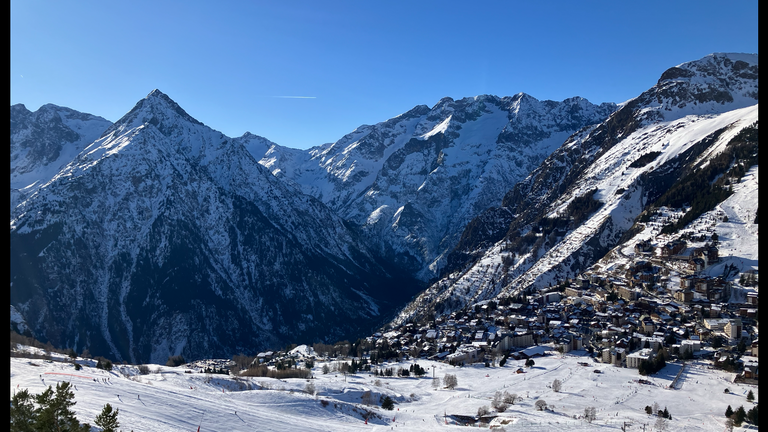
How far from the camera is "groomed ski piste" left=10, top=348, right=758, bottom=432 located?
47.7 metres

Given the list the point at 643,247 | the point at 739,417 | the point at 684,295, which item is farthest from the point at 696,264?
the point at 739,417

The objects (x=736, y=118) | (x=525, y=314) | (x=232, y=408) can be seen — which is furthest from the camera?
(x=736, y=118)

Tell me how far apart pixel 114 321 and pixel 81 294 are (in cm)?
1583

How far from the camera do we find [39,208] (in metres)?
194

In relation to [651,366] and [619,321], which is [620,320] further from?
[651,366]

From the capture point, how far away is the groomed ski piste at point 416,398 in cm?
4766

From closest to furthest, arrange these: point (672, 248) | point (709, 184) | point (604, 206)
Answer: point (672, 248) → point (709, 184) → point (604, 206)

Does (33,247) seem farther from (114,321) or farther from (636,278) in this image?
(636,278)

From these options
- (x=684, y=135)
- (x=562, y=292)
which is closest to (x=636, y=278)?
(x=562, y=292)

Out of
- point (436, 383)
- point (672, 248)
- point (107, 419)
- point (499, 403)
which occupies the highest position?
point (672, 248)

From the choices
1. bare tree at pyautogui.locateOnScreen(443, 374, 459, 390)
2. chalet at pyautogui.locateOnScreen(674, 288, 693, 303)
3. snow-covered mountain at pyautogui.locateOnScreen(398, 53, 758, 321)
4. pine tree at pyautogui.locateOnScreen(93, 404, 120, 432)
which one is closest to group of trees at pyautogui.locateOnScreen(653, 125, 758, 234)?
snow-covered mountain at pyautogui.locateOnScreen(398, 53, 758, 321)

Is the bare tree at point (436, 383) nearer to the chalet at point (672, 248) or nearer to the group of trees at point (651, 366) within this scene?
the group of trees at point (651, 366)

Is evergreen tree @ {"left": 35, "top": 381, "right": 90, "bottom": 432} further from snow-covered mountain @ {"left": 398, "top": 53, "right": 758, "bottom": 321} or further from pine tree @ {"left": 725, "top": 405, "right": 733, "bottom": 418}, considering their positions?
snow-covered mountain @ {"left": 398, "top": 53, "right": 758, "bottom": 321}

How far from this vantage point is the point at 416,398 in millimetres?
73938
